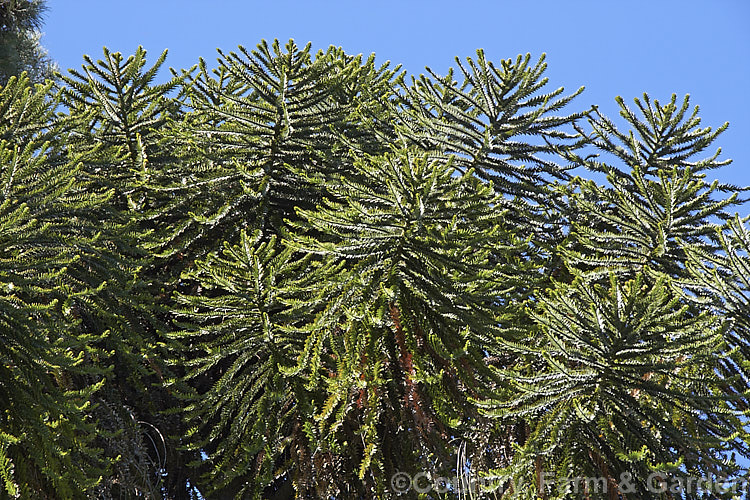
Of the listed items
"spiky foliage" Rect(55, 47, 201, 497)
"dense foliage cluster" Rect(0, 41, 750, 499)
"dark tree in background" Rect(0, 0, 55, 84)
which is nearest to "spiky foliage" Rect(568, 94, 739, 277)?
"dense foliage cluster" Rect(0, 41, 750, 499)

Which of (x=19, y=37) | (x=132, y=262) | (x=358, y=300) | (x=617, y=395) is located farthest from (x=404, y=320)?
(x=19, y=37)

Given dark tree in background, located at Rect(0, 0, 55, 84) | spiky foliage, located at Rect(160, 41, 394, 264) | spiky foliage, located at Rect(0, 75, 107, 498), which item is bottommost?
spiky foliage, located at Rect(0, 75, 107, 498)

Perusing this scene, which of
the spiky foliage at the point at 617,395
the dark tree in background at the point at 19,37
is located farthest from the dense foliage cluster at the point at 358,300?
the dark tree in background at the point at 19,37

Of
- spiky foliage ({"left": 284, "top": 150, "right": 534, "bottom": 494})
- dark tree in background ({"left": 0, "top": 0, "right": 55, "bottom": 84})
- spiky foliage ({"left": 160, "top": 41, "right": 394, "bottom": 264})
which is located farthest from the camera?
dark tree in background ({"left": 0, "top": 0, "right": 55, "bottom": 84})

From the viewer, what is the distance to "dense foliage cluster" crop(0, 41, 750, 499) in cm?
432

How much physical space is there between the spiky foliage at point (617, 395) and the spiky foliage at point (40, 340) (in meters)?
2.02

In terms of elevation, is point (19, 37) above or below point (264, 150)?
above

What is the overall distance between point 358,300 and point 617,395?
1.32 m

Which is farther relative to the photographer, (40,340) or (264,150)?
(264,150)

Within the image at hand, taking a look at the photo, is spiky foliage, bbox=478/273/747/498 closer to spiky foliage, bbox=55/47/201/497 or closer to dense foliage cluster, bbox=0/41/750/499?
dense foliage cluster, bbox=0/41/750/499

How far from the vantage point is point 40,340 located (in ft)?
13.9

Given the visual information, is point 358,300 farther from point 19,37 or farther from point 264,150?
point 19,37

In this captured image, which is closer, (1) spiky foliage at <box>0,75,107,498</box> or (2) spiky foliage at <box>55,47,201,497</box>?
(1) spiky foliage at <box>0,75,107,498</box>

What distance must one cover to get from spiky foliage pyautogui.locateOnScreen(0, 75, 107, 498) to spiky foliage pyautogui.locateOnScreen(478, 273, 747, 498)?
2.02 meters
